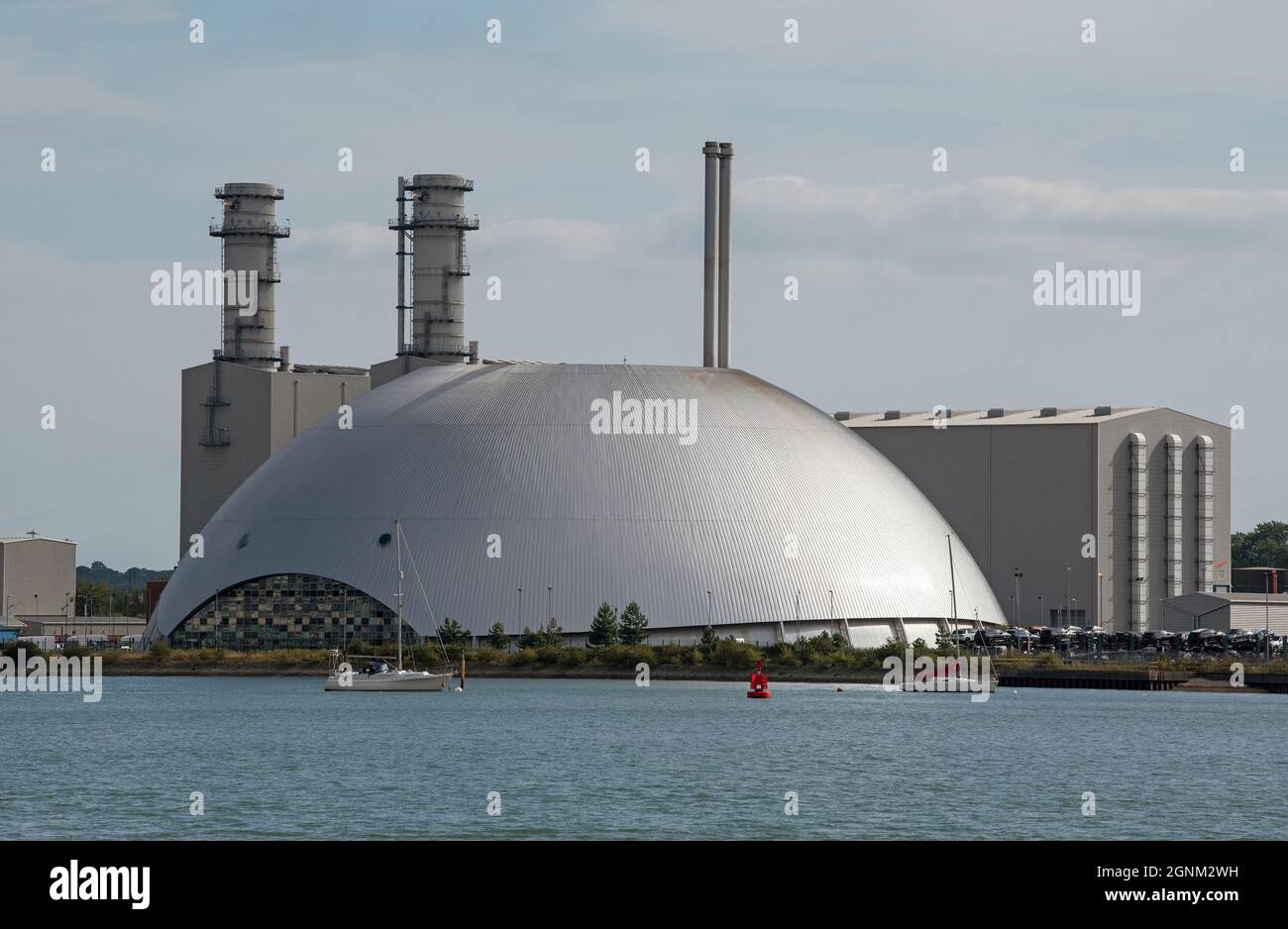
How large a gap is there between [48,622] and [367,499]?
6327 centimetres

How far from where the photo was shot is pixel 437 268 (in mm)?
115125

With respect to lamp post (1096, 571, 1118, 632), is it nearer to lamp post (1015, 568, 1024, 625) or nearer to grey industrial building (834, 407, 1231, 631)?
grey industrial building (834, 407, 1231, 631)

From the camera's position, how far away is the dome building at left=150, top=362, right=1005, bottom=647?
89.6 metres

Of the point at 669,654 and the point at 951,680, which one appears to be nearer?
the point at 669,654

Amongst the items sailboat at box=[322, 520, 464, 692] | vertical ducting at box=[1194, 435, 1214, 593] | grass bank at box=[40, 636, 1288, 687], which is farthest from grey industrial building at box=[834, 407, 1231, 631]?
sailboat at box=[322, 520, 464, 692]

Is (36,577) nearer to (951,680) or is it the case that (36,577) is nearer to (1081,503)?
(1081,503)

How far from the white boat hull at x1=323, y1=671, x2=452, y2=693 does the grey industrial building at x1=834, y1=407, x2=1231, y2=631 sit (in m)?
44.7

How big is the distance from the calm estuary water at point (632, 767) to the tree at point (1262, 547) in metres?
103

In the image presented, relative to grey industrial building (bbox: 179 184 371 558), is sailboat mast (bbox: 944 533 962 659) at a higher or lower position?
lower

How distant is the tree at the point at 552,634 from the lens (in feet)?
289

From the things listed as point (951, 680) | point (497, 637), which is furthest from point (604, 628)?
point (951, 680)

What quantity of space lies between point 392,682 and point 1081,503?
49913 millimetres

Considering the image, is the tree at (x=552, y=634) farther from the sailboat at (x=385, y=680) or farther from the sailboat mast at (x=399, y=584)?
the sailboat mast at (x=399, y=584)

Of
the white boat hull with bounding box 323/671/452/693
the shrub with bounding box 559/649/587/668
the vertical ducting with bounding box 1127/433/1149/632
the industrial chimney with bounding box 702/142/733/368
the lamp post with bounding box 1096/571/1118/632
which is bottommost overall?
the white boat hull with bounding box 323/671/452/693
